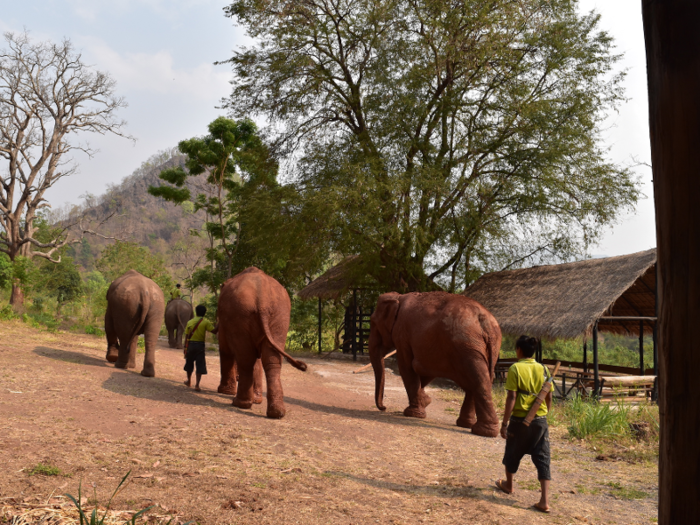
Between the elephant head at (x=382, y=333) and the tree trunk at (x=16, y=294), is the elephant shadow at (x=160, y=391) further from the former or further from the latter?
the tree trunk at (x=16, y=294)

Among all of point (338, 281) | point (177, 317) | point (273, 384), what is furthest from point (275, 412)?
point (338, 281)

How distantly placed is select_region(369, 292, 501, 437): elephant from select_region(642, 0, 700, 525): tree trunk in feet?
18.5

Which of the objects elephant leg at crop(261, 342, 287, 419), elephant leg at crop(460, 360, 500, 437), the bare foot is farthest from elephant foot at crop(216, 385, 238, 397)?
→ the bare foot

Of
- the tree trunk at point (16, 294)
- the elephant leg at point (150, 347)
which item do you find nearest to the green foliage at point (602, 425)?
the elephant leg at point (150, 347)

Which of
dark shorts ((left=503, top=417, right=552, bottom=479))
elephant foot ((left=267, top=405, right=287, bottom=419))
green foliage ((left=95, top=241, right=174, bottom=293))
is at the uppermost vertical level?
green foliage ((left=95, top=241, right=174, bottom=293))

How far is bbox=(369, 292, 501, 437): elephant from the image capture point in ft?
25.1

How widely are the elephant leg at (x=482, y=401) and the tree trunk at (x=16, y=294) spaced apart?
17.6 metres

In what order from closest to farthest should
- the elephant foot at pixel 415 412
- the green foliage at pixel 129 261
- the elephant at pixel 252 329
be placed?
the elephant at pixel 252 329 < the elephant foot at pixel 415 412 < the green foliage at pixel 129 261

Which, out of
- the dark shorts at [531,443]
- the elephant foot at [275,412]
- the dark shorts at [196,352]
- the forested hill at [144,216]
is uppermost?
the forested hill at [144,216]

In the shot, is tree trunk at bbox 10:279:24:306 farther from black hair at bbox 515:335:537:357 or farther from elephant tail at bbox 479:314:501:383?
black hair at bbox 515:335:537:357

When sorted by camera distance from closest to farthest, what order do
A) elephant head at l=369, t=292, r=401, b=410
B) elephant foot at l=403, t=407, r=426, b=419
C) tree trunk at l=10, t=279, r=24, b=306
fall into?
elephant foot at l=403, t=407, r=426, b=419
elephant head at l=369, t=292, r=401, b=410
tree trunk at l=10, t=279, r=24, b=306

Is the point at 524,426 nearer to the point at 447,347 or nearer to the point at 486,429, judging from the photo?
the point at 486,429

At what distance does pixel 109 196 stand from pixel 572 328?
86.6 metres

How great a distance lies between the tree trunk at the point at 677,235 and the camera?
1.97 metres
